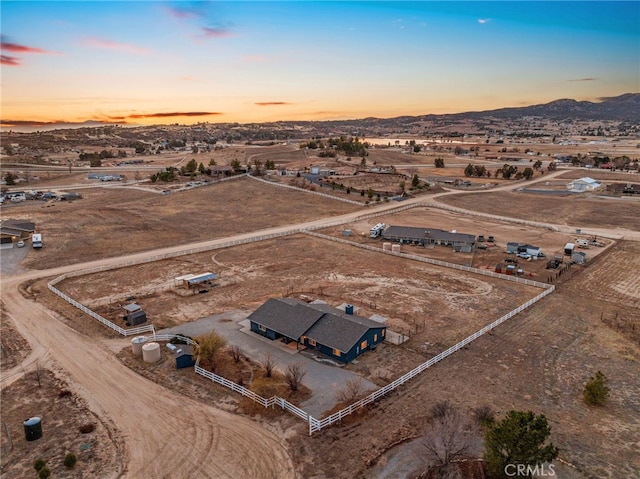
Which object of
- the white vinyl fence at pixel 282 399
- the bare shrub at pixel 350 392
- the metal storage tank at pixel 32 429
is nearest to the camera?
the metal storage tank at pixel 32 429

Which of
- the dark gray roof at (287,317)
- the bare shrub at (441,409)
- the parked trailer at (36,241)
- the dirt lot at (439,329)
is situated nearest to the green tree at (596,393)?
the dirt lot at (439,329)

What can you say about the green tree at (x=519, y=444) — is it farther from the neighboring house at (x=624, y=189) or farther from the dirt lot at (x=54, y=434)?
the neighboring house at (x=624, y=189)

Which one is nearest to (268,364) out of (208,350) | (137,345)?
(208,350)

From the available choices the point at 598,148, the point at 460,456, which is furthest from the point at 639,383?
the point at 598,148

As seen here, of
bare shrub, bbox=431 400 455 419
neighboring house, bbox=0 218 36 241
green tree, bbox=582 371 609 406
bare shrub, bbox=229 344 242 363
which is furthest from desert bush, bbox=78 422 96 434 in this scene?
neighboring house, bbox=0 218 36 241

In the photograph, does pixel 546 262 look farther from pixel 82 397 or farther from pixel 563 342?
pixel 82 397
